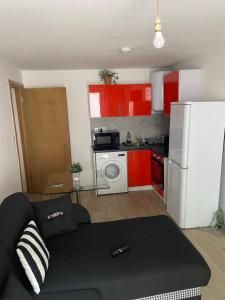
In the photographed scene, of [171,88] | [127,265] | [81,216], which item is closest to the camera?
[127,265]

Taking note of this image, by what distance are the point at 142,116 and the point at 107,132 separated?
0.83 meters

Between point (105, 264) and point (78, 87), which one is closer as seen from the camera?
point (105, 264)

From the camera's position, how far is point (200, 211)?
294 centimetres

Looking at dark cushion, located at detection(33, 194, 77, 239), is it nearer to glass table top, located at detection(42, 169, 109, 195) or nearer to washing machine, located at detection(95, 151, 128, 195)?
glass table top, located at detection(42, 169, 109, 195)

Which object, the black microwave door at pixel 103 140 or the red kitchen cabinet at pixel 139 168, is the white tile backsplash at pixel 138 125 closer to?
the black microwave door at pixel 103 140

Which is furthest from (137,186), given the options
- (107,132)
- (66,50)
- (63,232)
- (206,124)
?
(66,50)

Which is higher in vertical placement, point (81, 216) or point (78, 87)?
point (78, 87)

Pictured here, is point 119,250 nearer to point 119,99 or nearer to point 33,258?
point 33,258

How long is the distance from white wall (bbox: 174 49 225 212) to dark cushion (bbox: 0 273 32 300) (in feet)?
8.14

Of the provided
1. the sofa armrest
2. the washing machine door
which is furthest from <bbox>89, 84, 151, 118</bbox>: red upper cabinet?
the sofa armrest

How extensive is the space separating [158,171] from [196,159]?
3.61ft

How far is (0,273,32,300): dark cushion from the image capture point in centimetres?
122

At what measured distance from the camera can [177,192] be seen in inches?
117

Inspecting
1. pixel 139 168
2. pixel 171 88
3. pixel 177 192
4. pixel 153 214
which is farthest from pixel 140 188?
pixel 171 88
